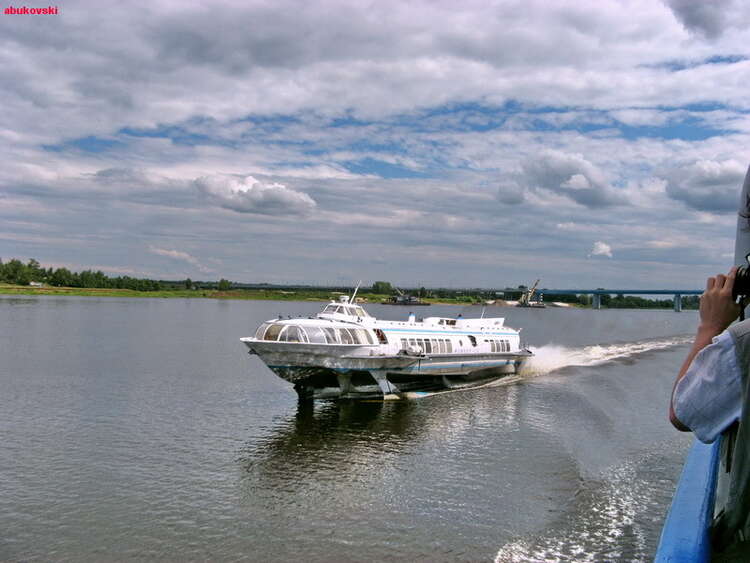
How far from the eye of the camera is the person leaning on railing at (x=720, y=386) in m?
3.12

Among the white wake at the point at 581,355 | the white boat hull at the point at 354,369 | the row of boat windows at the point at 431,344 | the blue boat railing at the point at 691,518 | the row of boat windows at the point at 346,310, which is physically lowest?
the white wake at the point at 581,355

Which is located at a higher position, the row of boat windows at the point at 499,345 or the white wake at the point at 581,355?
the row of boat windows at the point at 499,345

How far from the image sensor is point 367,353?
113 feet

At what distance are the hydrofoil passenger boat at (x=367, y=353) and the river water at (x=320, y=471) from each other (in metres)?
1.32

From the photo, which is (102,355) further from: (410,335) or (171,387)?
(410,335)

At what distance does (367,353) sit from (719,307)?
31241mm

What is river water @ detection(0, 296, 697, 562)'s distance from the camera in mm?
16922

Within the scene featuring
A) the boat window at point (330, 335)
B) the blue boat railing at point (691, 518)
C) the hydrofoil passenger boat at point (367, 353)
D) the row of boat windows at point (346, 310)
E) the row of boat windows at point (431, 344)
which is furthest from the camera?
the row of boat windows at point (431, 344)

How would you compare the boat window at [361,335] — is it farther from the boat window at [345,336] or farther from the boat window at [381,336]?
the boat window at [381,336]

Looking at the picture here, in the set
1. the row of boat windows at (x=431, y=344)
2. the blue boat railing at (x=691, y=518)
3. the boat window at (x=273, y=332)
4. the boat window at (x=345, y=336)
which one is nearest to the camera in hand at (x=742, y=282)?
the blue boat railing at (x=691, y=518)

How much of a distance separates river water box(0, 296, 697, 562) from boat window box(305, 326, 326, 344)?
3.95m

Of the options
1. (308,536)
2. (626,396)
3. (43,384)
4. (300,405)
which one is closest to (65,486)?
(308,536)

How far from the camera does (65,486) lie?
20.6 m

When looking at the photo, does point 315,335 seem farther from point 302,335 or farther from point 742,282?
point 742,282
